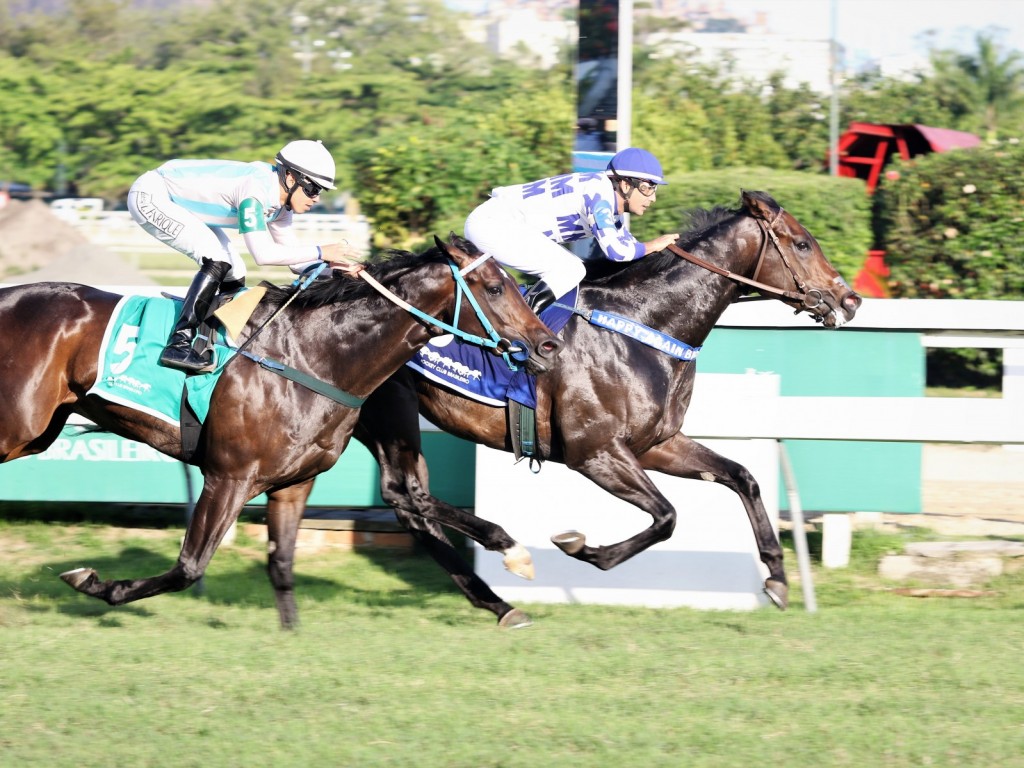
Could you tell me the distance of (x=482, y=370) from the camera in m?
5.66

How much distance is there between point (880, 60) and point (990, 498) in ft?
84.5

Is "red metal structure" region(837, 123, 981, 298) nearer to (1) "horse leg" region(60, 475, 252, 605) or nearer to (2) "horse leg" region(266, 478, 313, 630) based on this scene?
(2) "horse leg" region(266, 478, 313, 630)

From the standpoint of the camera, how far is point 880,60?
32125mm

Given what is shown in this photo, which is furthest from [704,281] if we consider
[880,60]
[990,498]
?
[880,60]

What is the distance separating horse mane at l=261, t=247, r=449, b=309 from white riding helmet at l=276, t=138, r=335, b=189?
359 millimetres

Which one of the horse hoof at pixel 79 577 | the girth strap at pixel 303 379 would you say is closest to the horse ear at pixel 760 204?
the girth strap at pixel 303 379

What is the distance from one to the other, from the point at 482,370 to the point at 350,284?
2.53 ft

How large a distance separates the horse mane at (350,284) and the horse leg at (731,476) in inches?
54.3

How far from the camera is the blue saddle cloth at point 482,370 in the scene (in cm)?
562

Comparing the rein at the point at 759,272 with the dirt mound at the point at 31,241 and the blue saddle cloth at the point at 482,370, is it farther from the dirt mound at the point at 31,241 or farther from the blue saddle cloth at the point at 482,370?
the dirt mound at the point at 31,241

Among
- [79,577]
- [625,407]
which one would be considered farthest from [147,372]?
[625,407]

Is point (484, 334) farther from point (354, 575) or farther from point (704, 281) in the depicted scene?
point (354, 575)

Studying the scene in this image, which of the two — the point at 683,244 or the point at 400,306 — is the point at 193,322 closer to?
the point at 400,306

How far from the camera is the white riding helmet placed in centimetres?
502
